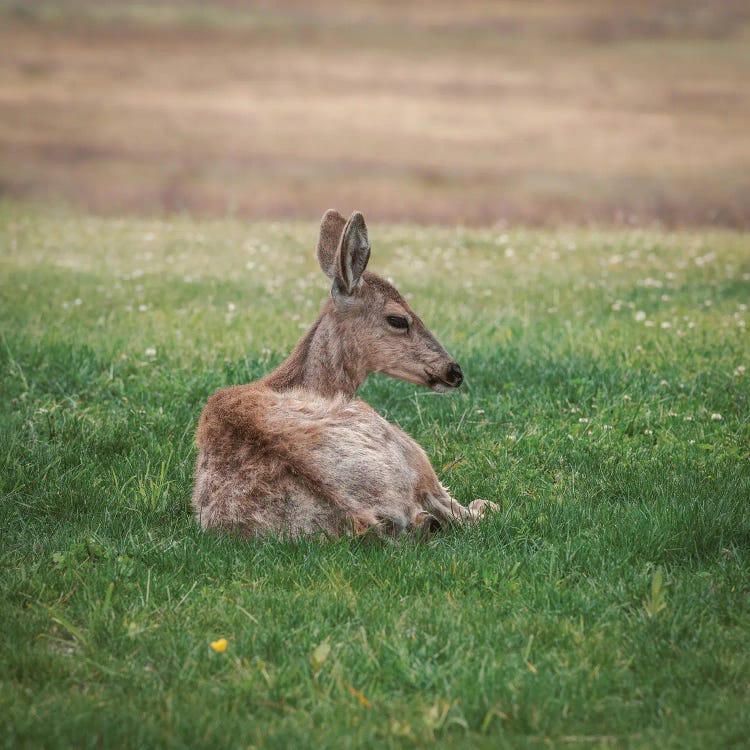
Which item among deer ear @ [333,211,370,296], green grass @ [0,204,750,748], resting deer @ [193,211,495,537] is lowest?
green grass @ [0,204,750,748]

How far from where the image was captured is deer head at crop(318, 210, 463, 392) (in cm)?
674

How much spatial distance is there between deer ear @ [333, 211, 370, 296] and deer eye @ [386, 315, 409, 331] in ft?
0.94

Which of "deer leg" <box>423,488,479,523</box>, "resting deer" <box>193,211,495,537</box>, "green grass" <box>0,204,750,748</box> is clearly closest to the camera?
"green grass" <box>0,204,750,748</box>

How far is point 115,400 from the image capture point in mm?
8203

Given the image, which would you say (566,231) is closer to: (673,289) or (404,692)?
(673,289)

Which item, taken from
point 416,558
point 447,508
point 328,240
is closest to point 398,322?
point 328,240

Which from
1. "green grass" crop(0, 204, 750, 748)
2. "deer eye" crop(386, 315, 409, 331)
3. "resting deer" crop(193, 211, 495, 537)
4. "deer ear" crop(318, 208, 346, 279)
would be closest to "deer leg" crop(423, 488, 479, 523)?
"resting deer" crop(193, 211, 495, 537)

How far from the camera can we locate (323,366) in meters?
6.71

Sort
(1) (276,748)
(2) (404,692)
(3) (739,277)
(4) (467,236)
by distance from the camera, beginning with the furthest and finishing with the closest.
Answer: (4) (467,236) < (3) (739,277) < (2) (404,692) < (1) (276,748)

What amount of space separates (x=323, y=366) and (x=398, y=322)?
553 millimetres

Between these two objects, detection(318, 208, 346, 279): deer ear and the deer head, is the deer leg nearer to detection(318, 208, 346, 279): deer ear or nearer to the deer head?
the deer head

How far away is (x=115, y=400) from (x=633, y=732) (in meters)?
5.16

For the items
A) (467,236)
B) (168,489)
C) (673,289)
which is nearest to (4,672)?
(168,489)

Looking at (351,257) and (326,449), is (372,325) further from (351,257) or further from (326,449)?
(326,449)
